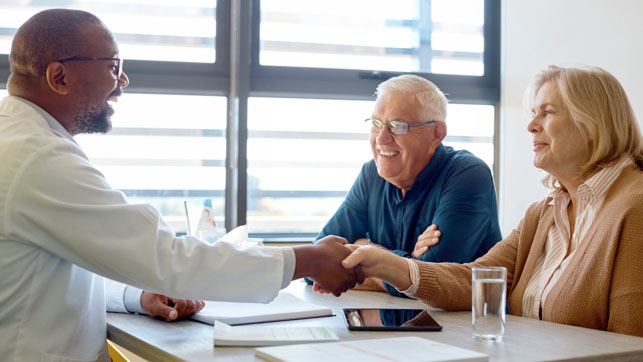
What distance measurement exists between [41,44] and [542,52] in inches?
123

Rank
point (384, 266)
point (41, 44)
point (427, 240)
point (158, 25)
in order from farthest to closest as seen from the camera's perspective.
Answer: point (158, 25)
point (427, 240)
point (384, 266)
point (41, 44)

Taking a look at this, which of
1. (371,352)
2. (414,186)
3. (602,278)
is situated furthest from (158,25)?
(371,352)

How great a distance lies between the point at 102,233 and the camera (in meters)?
1.37

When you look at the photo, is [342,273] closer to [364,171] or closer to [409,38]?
[364,171]

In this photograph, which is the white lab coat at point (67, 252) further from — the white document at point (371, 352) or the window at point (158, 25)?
the window at point (158, 25)

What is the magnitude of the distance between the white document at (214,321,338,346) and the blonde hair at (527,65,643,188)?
1.00 metres

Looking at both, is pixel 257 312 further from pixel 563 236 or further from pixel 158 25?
pixel 158 25

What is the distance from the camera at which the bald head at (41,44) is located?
64.5 inches

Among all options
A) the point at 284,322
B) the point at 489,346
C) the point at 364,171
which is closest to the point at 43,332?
the point at 284,322

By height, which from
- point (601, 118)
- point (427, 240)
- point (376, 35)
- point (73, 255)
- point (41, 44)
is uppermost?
point (376, 35)

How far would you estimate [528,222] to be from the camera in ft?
6.73

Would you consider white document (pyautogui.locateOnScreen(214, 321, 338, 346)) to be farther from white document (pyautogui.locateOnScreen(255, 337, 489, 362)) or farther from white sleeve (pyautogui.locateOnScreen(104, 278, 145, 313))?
white sleeve (pyautogui.locateOnScreen(104, 278, 145, 313))

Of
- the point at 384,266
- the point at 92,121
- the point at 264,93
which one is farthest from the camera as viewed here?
the point at 264,93

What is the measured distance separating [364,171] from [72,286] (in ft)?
5.44
